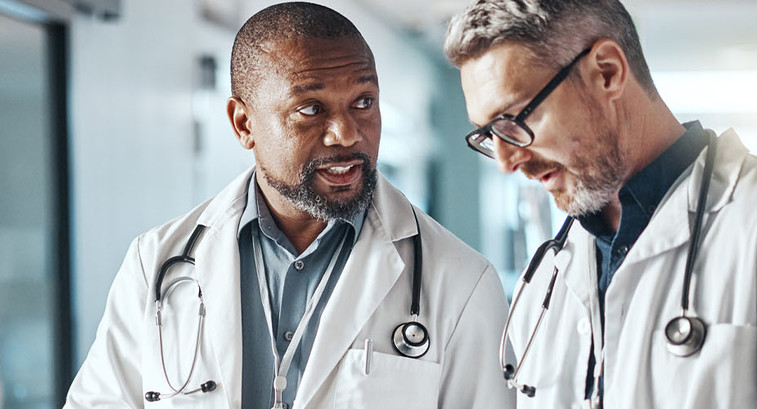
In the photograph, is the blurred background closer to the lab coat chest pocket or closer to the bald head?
the bald head

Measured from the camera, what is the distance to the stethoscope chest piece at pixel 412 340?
4.84 feet

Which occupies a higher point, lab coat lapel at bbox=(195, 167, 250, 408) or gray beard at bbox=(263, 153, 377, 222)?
gray beard at bbox=(263, 153, 377, 222)

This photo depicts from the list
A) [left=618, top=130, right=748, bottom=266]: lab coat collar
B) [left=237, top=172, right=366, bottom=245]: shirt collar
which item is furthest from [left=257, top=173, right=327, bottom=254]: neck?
[left=618, top=130, right=748, bottom=266]: lab coat collar

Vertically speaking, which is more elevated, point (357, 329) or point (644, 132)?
point (644, 132)

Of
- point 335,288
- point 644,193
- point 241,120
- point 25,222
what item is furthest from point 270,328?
point 25,222

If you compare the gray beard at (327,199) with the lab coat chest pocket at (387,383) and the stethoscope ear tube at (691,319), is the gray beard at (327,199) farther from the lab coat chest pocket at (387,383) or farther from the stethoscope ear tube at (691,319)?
the stethoscope ear tube at (691,319)

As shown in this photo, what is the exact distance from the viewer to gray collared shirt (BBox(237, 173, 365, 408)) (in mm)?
1522

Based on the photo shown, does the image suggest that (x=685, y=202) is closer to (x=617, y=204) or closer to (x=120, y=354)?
(x=617, y=204)

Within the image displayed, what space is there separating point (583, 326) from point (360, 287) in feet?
1.38

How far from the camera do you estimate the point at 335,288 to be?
1548 millimetres

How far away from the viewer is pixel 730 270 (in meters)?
1.12

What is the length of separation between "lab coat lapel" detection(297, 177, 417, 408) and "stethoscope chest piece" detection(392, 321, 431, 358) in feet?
0.22

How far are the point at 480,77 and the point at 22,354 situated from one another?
6.13ft

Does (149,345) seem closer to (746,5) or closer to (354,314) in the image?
(354,314)
